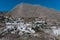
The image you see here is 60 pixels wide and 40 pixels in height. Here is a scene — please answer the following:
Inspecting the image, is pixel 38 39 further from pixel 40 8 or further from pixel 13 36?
pixel 40 8

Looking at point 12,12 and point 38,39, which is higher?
point 12,12

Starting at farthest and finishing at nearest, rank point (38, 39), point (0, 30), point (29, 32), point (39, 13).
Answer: point (39, 13)
point (0, 30)
point (29, 32)
point (38, 39)

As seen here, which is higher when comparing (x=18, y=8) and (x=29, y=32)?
(x=18, y=8)

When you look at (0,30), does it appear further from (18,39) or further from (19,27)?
(18,39)

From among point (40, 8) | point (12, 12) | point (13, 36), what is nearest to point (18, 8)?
point (12, 12)

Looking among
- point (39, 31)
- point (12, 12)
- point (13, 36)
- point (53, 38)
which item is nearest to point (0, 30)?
point (13, 36)

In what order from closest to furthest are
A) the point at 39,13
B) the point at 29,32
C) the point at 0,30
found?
1. the point at 29,32
2. the point at 0,30
3. the point at 39,13

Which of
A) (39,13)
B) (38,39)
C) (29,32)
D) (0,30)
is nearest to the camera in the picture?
(38,39)

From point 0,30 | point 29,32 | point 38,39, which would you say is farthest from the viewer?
point 0,30

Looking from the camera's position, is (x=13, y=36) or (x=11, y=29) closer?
(x=13, y=36)
